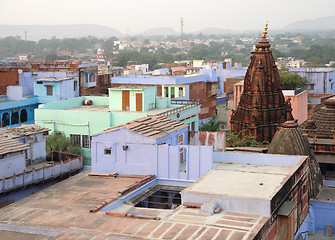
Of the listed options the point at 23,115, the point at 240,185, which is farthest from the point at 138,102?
the point at 240,185

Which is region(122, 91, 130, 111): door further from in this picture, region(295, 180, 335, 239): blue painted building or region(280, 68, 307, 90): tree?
region(280, 68, 307, 90): tree

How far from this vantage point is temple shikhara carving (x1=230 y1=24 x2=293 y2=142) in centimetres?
3428

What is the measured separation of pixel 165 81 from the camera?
43.8m

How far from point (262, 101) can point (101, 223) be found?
20843mm

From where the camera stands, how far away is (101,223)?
15219 mm

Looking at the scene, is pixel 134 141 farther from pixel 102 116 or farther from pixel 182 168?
pixel 102 116

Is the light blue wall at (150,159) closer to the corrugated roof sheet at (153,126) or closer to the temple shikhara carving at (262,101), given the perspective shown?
the corrugated roof sheet at (153,126)

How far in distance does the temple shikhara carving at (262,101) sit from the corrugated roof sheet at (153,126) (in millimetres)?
12296

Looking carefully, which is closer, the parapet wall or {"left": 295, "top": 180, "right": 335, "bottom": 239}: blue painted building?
the parapet wall

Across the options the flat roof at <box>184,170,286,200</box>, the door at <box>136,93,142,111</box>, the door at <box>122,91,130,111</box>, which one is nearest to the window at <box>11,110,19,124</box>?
the door at <box>122,91,130,111</box>

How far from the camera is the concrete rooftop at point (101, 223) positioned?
1429cm

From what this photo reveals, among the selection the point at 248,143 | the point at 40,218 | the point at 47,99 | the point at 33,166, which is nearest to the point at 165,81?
the point at 47,99

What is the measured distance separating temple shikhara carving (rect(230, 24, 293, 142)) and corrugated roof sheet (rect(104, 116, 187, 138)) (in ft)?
40.3

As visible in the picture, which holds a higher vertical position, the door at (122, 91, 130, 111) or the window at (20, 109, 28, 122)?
the door at (122, 91, 130, 111)
